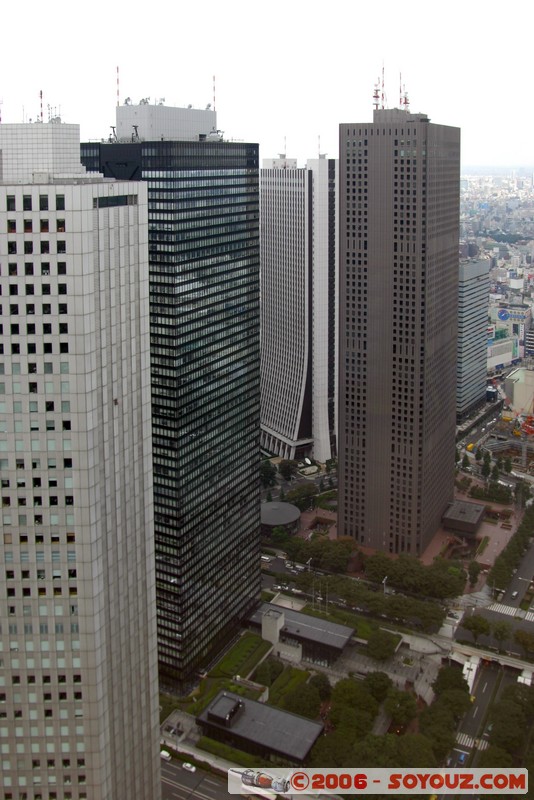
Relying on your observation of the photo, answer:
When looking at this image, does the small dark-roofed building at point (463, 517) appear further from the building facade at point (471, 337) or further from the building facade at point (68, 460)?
the building facade at point (68, 460)

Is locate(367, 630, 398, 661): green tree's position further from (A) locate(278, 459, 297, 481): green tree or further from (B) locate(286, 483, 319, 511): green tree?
(A) locate(278, 459, 297, 481): green tree

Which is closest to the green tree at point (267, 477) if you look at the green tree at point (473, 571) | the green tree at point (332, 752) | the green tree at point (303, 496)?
the green tree at point (303, 496)

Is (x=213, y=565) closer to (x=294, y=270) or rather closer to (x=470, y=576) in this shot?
(x=470, y=576)

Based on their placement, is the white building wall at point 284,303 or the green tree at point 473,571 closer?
the green tree at point 473,571

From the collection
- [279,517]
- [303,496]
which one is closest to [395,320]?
[279,517]

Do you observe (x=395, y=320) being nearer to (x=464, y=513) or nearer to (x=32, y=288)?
(x=464, y=513)

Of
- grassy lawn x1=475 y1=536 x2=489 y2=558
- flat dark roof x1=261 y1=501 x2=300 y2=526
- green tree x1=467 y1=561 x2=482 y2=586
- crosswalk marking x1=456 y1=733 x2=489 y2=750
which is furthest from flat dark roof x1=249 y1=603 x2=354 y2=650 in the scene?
grassy lawn x1=475 y1=536 x2=489 y2=558

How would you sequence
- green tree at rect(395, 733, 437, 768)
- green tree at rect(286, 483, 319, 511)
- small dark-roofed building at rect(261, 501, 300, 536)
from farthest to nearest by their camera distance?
green tree at rect(286, 483, 319, 511)
small dark-roofed building at rect(261, 501, 300, 536)
green tree at rect(395, 733, 437, 768)
